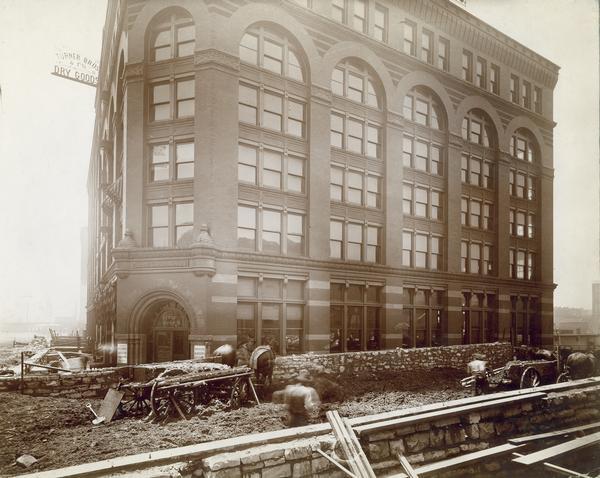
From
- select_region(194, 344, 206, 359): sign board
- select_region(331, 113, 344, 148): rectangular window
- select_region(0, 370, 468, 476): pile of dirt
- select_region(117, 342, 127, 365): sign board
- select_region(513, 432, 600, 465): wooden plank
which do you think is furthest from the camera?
select_region(331, 113, 344, 148): rectangular window

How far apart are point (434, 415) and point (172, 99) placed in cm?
1557

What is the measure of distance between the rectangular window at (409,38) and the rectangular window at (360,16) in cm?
175

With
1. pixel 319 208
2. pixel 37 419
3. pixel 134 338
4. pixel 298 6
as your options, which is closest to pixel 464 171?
pixel 319 208

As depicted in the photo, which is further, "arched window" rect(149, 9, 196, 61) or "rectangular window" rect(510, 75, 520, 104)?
"rectangular window" rect(510, 75, 520, 104)

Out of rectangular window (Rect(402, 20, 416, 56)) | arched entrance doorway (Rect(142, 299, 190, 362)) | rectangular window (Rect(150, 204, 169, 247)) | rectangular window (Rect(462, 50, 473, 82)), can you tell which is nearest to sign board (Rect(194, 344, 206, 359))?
arched entrance doorway (Rect(142, 299, 190, 362))

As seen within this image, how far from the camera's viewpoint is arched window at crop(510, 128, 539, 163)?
70.9 feet

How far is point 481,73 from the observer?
834 inches

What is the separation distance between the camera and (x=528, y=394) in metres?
11.8

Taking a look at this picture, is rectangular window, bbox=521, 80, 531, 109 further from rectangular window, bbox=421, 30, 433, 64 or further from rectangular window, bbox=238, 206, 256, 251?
rectangular window, bbox=238, 206, 256, 251

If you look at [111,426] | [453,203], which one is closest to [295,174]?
[453,203]

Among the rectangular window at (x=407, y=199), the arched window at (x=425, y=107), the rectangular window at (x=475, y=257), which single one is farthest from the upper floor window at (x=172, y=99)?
the rectangular window at (x=475, y=257)

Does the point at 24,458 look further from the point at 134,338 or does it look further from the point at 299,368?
the point at 134,338

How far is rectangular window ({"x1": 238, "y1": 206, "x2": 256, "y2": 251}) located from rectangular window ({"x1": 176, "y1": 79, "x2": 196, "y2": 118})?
4.33 metres

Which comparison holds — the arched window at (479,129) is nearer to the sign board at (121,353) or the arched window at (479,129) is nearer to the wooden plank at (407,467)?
the wooden plank at (407,467)
